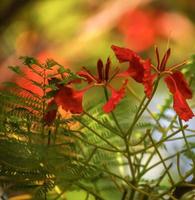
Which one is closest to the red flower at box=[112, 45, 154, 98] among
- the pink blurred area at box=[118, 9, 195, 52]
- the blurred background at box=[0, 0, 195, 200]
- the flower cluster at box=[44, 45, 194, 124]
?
the flower cluster at box=[44, 45, 194, 124]

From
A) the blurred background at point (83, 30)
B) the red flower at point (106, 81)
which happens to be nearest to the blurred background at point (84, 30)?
the blurred background at point (83, 30)

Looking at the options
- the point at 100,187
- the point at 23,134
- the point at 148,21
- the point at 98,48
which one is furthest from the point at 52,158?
the point at 148,21

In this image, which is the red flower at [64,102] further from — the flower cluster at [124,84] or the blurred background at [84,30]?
the blurred background at [84,30]

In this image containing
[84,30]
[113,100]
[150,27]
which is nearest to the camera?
[113,100]

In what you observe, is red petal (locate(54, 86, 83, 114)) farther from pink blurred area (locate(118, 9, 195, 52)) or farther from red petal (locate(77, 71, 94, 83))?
pink blurred area (locate(118, 9, 195, 52))

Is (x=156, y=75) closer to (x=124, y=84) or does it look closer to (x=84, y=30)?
(x=124, y=84)

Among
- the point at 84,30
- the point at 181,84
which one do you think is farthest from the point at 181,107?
the point at 84,30
